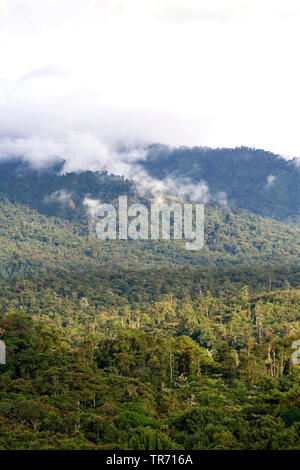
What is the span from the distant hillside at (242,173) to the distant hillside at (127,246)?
36.5 metres

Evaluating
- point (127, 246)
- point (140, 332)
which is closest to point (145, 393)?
point (140, 332)

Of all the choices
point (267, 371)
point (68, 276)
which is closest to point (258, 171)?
point (68, 276)

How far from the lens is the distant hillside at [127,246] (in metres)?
106

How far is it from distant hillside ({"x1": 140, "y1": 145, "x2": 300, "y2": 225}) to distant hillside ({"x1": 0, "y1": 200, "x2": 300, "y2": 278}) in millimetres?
36468

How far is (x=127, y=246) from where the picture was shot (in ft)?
380

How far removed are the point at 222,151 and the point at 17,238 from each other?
277 ft

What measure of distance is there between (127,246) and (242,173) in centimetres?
7726

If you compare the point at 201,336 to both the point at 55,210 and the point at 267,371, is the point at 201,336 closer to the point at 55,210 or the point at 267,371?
the point at 267,371

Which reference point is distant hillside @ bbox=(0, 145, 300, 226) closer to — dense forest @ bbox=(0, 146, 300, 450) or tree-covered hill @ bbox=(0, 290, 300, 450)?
dense forest @ bbox=(0, 146, 300, 450)

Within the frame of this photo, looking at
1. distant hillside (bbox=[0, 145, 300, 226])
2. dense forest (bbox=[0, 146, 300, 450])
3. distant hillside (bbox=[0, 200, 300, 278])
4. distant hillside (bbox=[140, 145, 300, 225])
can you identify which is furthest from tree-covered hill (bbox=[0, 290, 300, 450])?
distant hillside (bbox=[140, 145, 300, 225])

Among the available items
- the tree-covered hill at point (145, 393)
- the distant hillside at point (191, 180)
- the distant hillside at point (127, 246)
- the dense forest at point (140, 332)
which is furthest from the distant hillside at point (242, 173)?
the tree-covered hill at point (145, 393)

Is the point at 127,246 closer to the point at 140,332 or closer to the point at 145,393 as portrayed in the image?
the point at 140,332

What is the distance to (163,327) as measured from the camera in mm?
56531

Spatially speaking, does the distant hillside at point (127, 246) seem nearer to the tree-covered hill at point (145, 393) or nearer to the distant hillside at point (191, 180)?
the distant hillside at point (191, 180)
